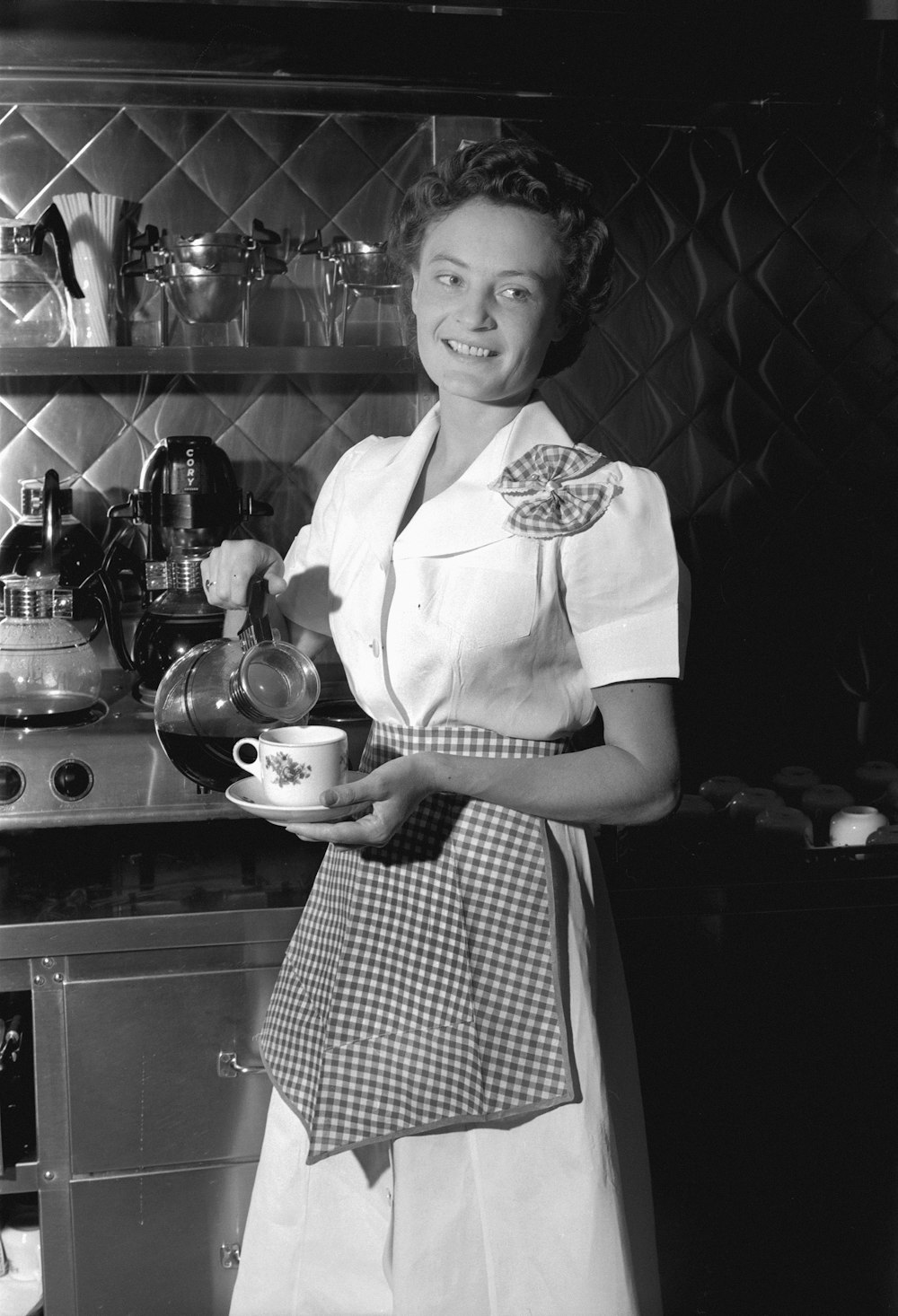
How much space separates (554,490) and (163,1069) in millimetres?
825

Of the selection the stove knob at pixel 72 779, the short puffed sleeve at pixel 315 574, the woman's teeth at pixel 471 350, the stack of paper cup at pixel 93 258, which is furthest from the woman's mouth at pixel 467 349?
→ the stack of paper cup at pixel 93 258

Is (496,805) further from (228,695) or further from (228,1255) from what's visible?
(228,1255)

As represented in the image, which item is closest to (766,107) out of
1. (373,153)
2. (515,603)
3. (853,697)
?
(373,153)

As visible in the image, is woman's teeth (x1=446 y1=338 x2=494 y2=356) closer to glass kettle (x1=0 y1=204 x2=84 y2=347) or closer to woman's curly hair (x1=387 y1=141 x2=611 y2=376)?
woman's curly hair (x1=387 y1=141 x2=611 y2=376)

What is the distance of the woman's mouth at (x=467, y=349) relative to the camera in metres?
1.22

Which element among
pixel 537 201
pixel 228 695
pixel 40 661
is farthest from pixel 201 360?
pixel 537 201

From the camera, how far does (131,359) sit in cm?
182

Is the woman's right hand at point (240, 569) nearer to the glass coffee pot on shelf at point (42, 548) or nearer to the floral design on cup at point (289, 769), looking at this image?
the floral design on cup at point (289, 769)

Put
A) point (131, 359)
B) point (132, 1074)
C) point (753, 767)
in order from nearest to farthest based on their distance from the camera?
point (132, 1074) < point (131, 359) < point (753, 767)

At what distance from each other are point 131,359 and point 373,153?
55cm

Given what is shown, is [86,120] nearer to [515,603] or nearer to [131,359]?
[131,359]

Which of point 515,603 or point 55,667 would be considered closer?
point 515,603

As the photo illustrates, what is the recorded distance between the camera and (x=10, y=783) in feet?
5.16

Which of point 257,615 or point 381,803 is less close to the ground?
point 257,615
